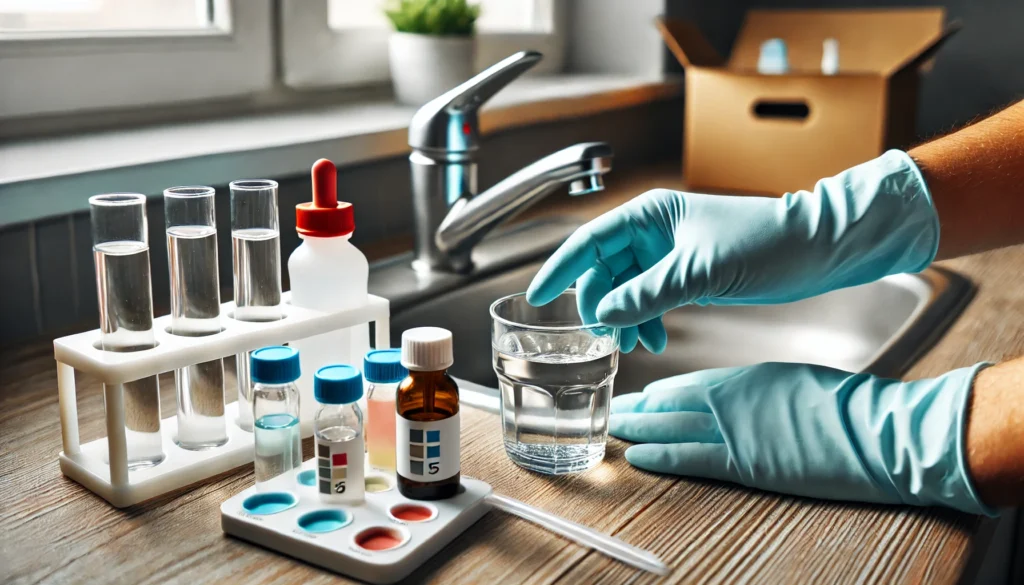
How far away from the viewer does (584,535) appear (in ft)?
2.22

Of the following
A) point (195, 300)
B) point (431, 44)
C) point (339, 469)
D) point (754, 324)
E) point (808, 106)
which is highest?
point (431, 44)

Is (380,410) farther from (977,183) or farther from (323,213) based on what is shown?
(977,183)

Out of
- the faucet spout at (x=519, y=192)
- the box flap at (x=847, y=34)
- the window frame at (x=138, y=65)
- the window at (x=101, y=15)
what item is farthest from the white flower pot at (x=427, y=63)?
the box flap at (x=847, y=34)

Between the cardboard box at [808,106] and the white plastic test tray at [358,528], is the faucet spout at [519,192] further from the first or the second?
the cardboard box at [808,106]

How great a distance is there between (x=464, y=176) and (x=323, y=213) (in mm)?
479

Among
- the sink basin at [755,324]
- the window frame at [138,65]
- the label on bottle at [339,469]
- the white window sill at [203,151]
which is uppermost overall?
the window frame at [138,65]

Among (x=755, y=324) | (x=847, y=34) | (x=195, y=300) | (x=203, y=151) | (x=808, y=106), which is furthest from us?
(x=847, y=34)

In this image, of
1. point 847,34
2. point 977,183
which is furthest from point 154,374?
point 847,34

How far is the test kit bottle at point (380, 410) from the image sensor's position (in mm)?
742

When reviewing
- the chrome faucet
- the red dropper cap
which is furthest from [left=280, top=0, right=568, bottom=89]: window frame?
the red dropper cap

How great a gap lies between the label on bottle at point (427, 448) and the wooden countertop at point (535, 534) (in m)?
0.05

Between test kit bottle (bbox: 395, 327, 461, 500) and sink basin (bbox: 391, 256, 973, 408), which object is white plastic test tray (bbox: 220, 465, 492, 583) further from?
sink basin (bbox: 391, 256, 973, 408)

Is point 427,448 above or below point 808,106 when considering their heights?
below

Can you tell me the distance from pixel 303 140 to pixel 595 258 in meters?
0.54
